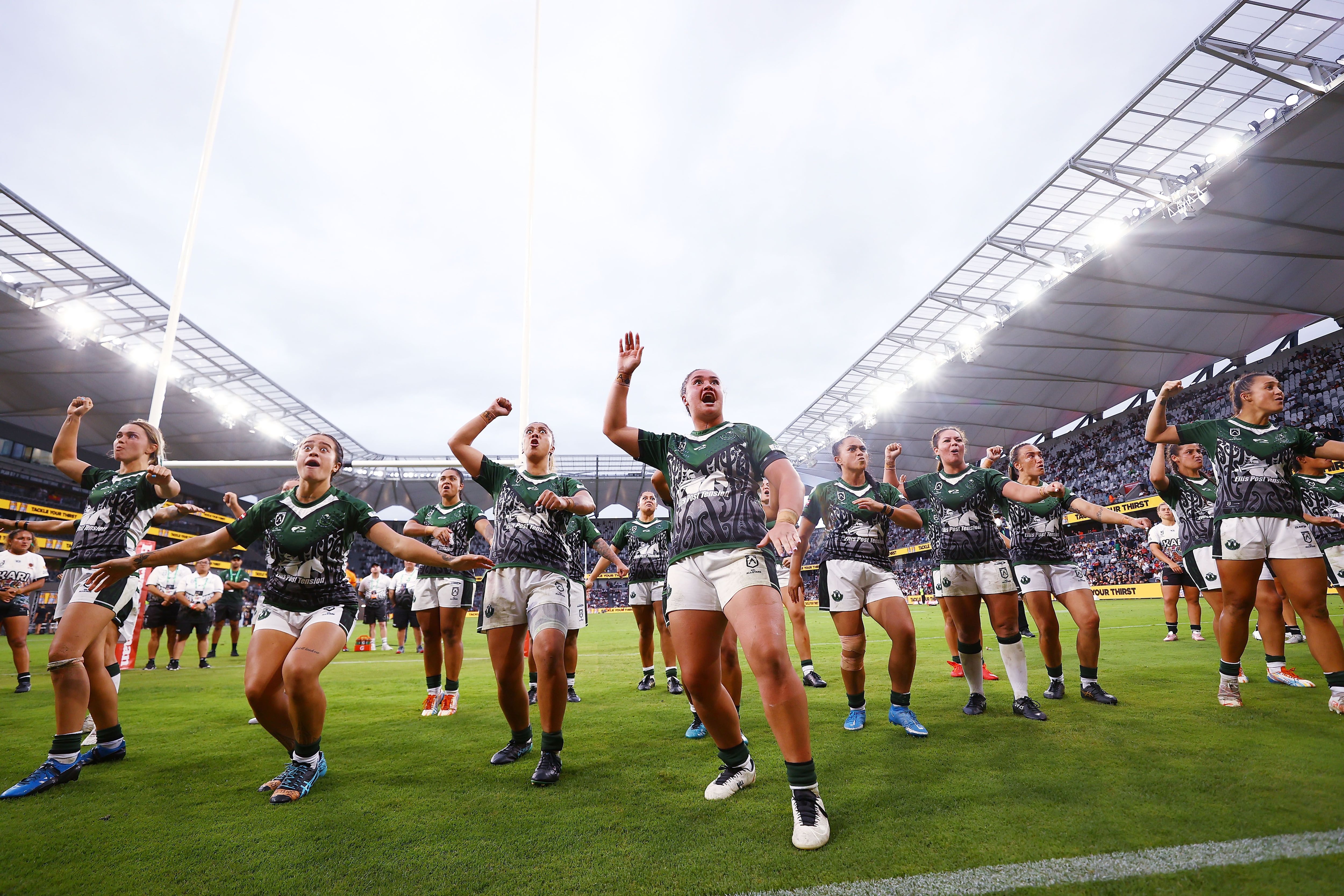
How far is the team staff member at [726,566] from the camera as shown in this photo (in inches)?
106

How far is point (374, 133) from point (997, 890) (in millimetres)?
15860

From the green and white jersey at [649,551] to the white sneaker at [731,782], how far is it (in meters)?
3.63

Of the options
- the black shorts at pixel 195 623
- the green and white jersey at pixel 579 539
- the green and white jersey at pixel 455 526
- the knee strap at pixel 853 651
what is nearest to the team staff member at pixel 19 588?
the black shorts at pixel 195 623

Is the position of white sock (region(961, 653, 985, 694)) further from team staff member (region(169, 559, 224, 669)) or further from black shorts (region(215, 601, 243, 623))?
black shorts (region(215, 601, 243, 623))

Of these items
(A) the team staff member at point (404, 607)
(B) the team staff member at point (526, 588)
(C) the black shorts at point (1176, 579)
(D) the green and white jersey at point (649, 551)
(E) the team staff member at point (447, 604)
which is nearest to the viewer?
(B) the team staff member at point (526, 588)

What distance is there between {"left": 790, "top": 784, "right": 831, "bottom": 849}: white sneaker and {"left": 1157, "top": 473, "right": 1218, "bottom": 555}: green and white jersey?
17.3 ft

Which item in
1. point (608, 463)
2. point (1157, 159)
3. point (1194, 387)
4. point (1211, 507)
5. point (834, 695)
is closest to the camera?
point (834, 695)

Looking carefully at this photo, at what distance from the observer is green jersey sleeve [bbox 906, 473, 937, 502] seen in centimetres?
542

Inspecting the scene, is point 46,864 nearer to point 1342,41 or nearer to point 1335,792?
point 1335,792

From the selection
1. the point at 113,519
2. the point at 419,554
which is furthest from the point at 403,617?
the point at 419,554

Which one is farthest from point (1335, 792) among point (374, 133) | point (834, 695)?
point (374, 133)

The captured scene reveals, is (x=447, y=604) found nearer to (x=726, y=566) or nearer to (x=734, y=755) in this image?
(x=734, y=755)

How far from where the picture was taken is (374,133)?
13336 millimetres

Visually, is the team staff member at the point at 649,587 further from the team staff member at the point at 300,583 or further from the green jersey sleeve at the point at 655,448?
the green jersey sleeve at the point at 655,448
